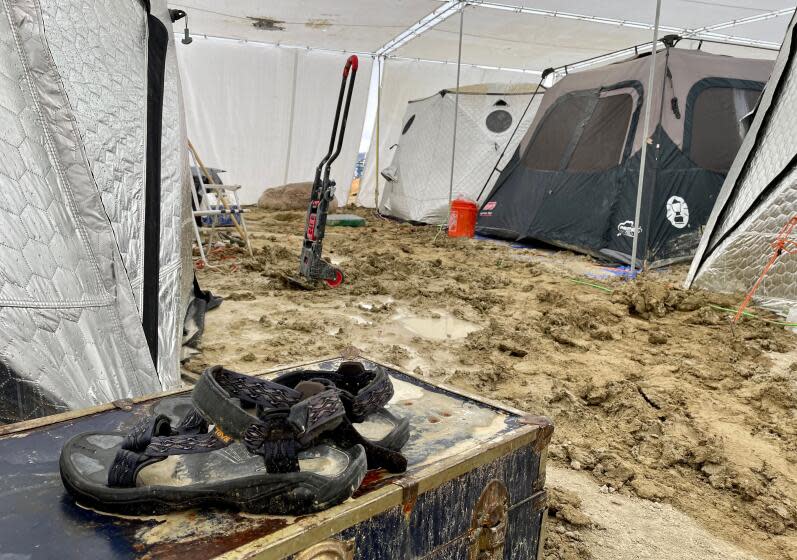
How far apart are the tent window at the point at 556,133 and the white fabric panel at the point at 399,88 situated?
4341 mm

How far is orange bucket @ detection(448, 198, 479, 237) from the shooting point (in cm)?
689

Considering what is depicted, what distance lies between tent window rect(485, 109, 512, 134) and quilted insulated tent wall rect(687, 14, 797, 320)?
3.86 meters

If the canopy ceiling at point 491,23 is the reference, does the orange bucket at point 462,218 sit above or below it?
below

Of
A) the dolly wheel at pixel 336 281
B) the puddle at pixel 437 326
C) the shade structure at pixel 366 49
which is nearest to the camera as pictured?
the puddle at pixel 437 326

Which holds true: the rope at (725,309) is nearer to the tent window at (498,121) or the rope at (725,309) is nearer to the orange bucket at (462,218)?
the orange bucket at (462,218)

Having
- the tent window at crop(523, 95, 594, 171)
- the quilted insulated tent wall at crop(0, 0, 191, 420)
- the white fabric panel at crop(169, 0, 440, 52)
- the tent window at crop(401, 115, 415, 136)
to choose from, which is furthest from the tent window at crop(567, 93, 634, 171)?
the quilted insulated tent wall at crop(0, 0, 191, 420)

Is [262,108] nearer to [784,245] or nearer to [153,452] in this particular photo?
[784,245]

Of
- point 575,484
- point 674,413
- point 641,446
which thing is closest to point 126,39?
point 575,484

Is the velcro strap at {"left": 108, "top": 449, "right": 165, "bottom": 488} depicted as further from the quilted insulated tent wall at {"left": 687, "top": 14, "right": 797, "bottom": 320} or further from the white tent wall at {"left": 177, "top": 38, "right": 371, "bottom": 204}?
the white tent wall at {"left": 177, "top": 38, "right": 371, "bottom": 204}

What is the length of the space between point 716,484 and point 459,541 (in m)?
1.17

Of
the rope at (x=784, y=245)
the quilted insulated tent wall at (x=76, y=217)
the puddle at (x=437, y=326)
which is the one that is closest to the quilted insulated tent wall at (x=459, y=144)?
the rope at (x=784, y=245)

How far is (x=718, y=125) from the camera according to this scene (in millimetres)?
5508

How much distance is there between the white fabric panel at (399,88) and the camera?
1037 centimetres

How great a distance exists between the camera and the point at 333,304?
3732mm
